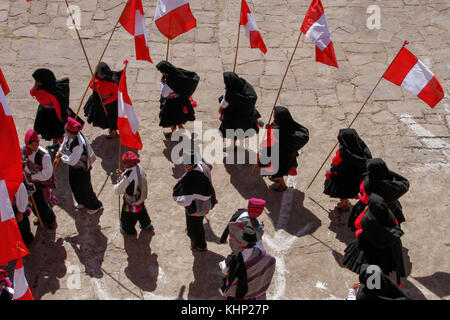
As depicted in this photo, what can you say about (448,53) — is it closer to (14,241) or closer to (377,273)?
(377,273)

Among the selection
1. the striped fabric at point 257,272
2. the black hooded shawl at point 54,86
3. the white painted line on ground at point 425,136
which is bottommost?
the striped fabric at point 257,272

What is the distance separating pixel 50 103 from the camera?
8680 mm

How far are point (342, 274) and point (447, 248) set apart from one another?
5.60 ft

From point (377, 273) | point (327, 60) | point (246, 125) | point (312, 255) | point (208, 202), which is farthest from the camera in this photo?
point (246, 125)

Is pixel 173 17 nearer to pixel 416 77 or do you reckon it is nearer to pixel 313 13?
pixel 313 13

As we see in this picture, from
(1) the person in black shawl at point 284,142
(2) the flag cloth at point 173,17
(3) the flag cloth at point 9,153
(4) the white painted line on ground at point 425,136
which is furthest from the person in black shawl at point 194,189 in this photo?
(4) the white painted line on ground at point 425,136

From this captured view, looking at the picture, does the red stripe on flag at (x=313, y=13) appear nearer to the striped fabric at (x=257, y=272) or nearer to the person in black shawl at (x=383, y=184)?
the person in black shawl at (x=383, y=184)

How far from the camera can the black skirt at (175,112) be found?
360 inches

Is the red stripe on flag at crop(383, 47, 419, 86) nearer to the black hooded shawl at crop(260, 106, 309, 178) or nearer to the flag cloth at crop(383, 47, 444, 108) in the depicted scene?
the flag cloth at crop(383, 47, 444, 108)

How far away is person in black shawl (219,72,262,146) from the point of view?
8.62 meters

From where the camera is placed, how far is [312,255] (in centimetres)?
773

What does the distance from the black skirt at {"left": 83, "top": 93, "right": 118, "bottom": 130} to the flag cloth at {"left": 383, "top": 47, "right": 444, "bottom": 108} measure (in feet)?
14.8

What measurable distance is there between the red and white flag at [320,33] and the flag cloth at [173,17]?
1925 mm

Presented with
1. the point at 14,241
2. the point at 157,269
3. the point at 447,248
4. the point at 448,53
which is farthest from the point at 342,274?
the point at 448,53
